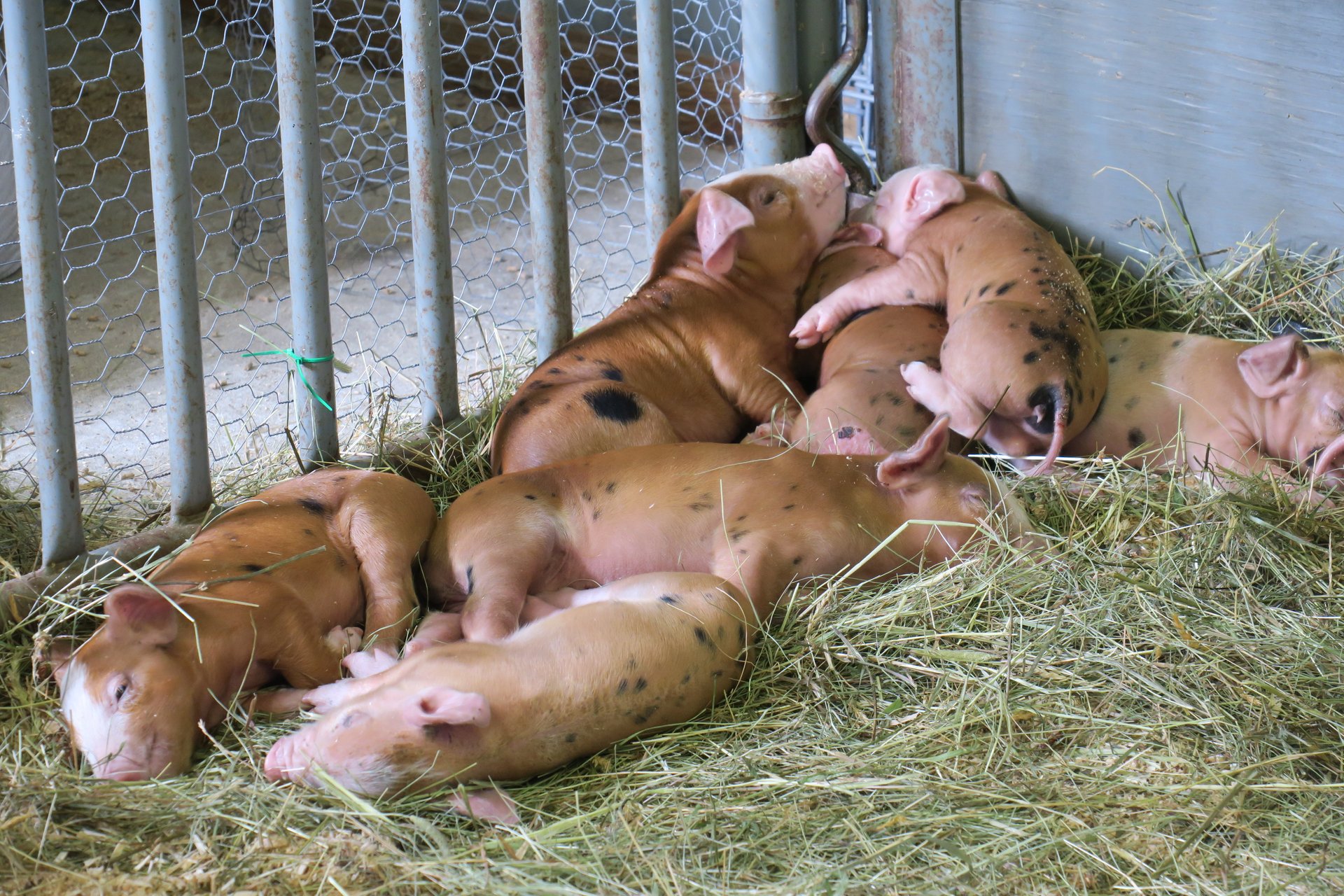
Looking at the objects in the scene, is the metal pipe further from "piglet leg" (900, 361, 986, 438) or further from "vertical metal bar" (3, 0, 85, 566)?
"vertical metal bar" (3, 0, 85, 566)

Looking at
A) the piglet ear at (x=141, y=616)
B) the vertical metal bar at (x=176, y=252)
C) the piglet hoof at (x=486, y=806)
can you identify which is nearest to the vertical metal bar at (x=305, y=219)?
the vertical metal bar at (x=176, y=252)

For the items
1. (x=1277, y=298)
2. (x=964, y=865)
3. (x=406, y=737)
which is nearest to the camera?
(x=964, y=865)

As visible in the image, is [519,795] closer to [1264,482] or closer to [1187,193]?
[1264,482]

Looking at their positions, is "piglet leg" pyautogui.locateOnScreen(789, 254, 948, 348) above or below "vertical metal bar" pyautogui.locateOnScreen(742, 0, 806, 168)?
below

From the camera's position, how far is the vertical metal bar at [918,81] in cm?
469

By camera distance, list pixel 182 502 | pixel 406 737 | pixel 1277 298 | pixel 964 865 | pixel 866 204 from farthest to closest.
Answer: pixel 866 204, pixel 1277 298, pixel 182 502, pixel 406 737, pixel 964 865

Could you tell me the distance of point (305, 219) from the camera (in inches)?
140

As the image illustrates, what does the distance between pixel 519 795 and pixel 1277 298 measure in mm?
3015

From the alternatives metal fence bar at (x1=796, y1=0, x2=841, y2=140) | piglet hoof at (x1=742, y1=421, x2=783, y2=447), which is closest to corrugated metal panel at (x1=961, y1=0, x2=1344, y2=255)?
metal fence bar at (x1=796, y1=0, x2=841, y2=140)

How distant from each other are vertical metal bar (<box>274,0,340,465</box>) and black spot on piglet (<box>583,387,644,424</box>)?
0.75 m

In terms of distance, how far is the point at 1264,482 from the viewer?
11.3ft

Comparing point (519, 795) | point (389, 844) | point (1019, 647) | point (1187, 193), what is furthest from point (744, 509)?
point (1187, 193)

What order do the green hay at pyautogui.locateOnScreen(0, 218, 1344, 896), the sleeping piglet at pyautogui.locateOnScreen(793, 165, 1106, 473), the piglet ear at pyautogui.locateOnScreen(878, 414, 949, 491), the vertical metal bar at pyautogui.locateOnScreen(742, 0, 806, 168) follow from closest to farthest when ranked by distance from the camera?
the green hay at pyautogui.locateOnScreen(0, 218, 1344, 896) < the piglet ear at pyautogui.locateOnScreen(878, 414, 949, 491) < the sleeping piglet at pyautogui.locateOnScreen(793, 165, 1106, 473) < the vertical metal bar at pyautogui.locateOnScreen(742, 0, 806, 168)

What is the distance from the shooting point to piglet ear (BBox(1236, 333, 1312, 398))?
3566mm
